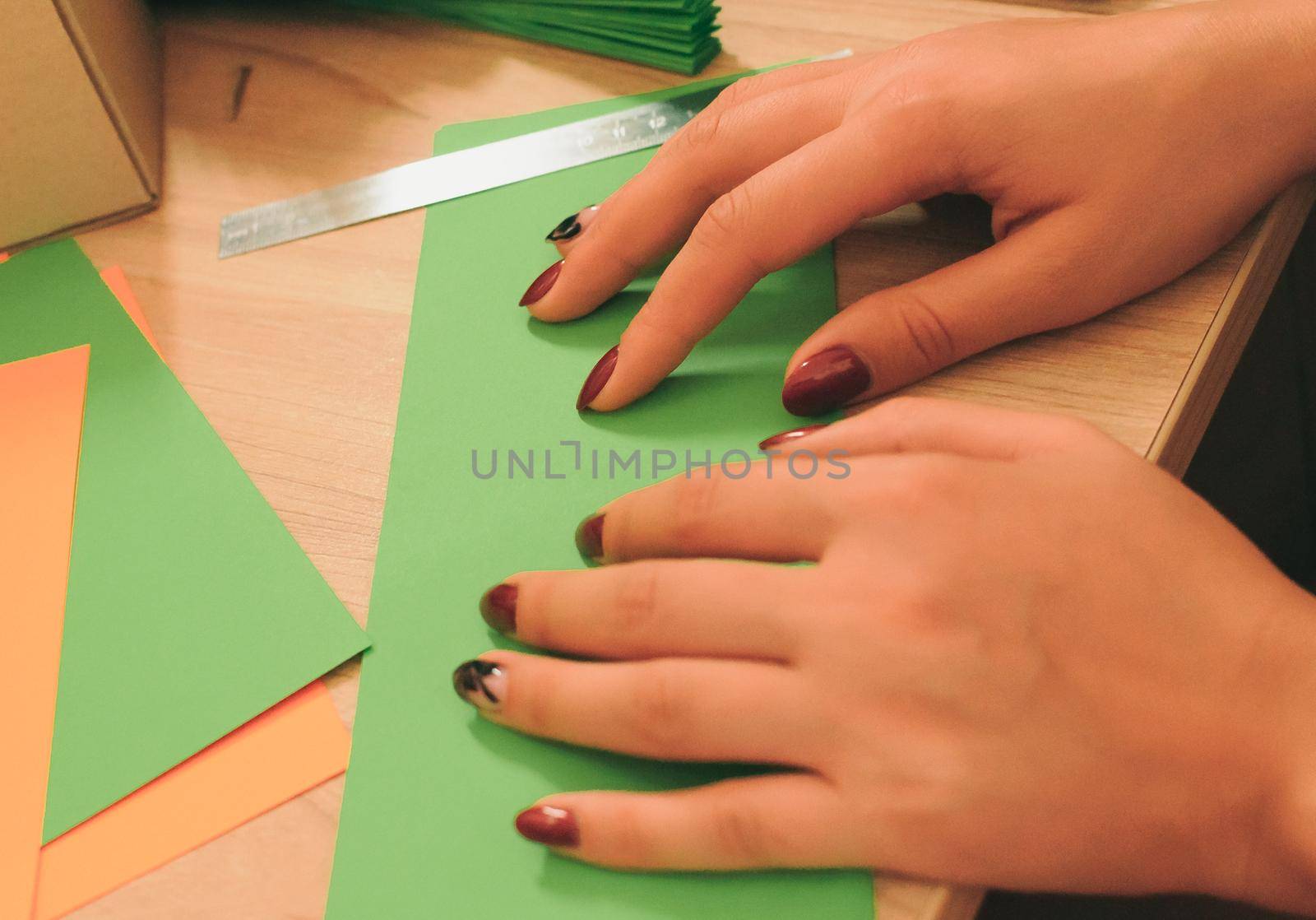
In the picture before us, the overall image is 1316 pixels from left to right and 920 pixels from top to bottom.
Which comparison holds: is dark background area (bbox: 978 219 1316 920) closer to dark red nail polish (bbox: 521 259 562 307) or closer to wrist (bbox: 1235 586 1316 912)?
wrist (bbox: 1235 586 1316 912)

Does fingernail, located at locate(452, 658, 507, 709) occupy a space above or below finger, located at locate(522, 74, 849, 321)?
below

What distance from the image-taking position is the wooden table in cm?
47

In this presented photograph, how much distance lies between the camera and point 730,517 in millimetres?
464

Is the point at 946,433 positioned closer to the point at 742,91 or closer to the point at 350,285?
the point at 742,91

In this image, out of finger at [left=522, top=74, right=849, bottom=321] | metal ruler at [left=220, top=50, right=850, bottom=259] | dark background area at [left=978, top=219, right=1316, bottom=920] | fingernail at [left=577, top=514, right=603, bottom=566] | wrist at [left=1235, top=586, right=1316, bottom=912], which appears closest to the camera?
wrist at [left=1235, top=586, right=1316, bottom=912]

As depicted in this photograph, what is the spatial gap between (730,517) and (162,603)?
323 mm

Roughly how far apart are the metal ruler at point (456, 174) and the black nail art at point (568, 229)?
88 millimetres

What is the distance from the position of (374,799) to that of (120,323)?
0.41 meters

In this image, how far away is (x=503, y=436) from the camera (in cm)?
58

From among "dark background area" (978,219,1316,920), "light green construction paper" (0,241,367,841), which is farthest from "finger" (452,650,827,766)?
"dark background area" (978,219,1316,920)

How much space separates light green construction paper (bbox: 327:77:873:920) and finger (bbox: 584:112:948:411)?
28mm

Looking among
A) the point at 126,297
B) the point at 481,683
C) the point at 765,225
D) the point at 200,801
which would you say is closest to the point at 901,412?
the point at 765,225

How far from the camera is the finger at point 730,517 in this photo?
1.47 ft

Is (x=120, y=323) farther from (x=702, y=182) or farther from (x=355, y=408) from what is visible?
(x=702, y=182)
